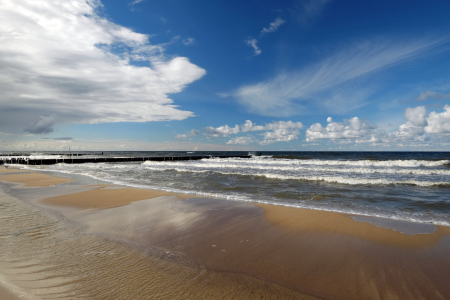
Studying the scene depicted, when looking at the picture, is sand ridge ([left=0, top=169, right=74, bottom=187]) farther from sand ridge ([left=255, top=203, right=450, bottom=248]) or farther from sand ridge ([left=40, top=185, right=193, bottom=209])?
sand ridge ([left=255, top=203, right=450, bottom=248])

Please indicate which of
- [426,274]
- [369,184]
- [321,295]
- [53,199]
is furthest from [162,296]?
[369,184]

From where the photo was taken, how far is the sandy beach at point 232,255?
10.4ft

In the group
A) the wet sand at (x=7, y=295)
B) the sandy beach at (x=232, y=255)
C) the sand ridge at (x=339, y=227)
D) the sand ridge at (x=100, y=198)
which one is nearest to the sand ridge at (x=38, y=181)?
the sand ridge at (x=100, y=198)

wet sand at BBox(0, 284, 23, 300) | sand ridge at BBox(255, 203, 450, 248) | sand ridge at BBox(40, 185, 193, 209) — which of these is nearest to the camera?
wet sand at BBox(0, 284, 23, 300)

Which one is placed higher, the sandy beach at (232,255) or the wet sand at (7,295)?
the wet sand at (7,295)

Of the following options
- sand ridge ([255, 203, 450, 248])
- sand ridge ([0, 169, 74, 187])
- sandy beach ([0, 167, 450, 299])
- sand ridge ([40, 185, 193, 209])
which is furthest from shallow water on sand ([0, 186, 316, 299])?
sand ridge ([0, 169, 74, 187])

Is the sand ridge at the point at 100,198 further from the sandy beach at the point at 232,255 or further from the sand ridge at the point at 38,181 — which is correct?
the sand ridge at the point at 38,181

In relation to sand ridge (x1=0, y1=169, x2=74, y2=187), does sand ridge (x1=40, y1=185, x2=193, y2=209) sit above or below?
below

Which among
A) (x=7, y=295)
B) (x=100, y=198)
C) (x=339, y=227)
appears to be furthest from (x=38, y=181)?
(x=339, y=227)

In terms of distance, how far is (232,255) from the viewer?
428cm

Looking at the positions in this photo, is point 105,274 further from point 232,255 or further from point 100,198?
point 100,198

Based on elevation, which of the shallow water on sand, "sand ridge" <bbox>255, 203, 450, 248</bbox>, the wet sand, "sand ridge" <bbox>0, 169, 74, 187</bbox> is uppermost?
"sand ridge" <bbox>0, 169, 74, 187</bbox>

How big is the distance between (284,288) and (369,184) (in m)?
12.9

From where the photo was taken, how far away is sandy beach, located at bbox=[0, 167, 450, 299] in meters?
3.17
